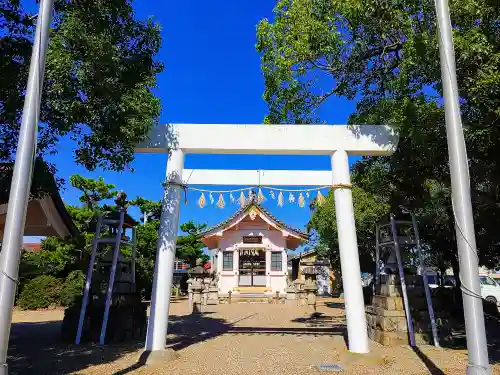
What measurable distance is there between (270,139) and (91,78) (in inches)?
130

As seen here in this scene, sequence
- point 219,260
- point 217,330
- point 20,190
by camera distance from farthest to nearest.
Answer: point 219,260
point 217,330
point 20,190

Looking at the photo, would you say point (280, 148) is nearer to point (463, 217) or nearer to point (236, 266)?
point (463, 217)

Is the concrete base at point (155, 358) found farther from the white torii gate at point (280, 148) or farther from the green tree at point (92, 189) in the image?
the green tree at point (92, 189)

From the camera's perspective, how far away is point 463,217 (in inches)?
169

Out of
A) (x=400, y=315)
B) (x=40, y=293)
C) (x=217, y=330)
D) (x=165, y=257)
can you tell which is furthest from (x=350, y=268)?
(x=40, y=293)

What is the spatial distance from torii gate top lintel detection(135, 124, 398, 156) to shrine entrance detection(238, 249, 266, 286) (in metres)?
15.2

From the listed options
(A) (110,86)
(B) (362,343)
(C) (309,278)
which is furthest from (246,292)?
(A) (110,86)

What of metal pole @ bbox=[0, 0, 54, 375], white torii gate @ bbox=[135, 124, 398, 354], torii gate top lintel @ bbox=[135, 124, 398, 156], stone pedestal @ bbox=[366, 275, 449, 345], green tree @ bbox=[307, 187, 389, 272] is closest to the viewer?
metal pole @ bbox=[0, 0, 54, 375]

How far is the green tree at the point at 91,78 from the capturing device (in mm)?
5602

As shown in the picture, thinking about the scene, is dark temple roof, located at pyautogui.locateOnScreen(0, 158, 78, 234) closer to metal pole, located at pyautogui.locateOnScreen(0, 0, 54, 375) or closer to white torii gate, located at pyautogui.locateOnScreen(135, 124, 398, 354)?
white torii gate, located at pyautogui.locateOnScreen(135, 124, 398, 354)

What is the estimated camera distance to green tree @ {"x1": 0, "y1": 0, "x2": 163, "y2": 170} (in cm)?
560

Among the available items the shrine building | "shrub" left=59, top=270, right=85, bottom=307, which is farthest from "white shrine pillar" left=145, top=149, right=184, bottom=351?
the shrine building

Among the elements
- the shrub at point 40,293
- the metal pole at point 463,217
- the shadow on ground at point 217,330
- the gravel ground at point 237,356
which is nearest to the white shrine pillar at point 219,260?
the shrub at point 40,293

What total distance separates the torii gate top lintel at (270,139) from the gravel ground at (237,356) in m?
3.72
